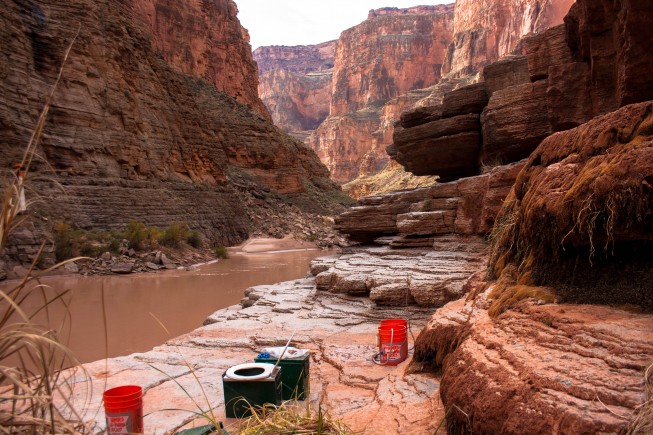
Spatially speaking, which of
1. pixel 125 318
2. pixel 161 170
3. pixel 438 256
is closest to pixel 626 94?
pixel 438 256

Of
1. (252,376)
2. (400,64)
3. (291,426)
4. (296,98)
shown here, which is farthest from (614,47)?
(296,98)

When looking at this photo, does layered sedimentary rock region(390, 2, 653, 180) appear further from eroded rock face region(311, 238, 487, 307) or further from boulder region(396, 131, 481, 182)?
eroded rock face region(311, 238, 487, 307)

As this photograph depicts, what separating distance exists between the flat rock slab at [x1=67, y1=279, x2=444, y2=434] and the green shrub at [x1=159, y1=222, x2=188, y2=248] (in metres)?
10.5

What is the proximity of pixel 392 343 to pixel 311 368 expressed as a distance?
0.81 m

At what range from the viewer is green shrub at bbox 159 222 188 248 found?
683 inches

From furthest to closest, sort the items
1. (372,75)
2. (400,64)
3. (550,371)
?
(372,75) < (400,64) < (550,371)

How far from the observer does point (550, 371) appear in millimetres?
1921

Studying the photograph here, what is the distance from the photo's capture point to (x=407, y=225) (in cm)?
893

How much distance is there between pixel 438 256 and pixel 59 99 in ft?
48.7

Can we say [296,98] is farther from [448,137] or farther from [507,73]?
[507,73]

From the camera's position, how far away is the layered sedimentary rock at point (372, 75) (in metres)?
89.8

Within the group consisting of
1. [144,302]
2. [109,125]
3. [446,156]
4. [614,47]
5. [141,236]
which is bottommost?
[144,302]

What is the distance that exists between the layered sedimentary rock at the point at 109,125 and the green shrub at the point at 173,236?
126 centimetres

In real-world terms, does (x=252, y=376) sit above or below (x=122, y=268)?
above
